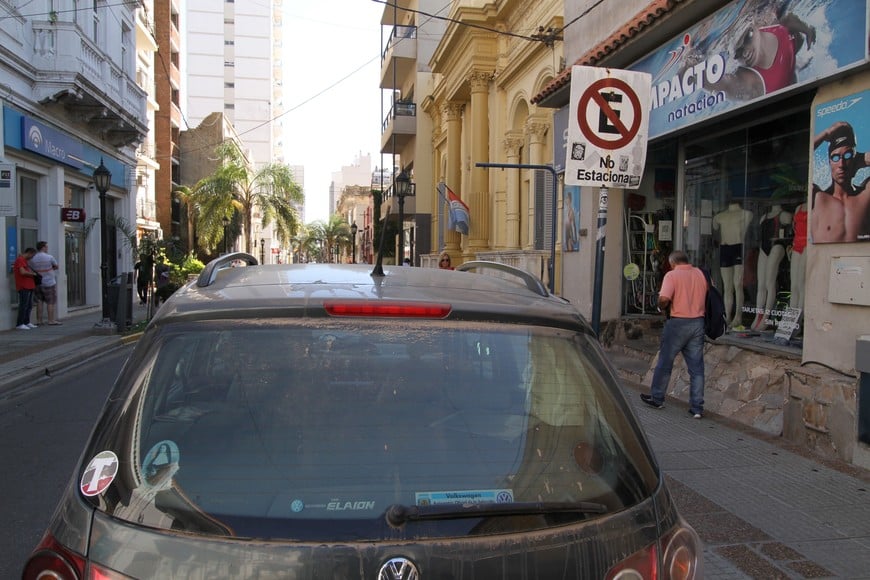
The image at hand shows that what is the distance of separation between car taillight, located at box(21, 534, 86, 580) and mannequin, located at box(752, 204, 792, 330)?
8545mm

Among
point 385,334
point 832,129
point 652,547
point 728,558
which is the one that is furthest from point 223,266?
point 832,129

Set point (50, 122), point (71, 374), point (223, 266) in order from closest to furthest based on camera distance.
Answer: point (223, 266) < point (71, 374) < point (50, 122)

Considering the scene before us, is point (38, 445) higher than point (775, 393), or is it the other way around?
point (775, 393)

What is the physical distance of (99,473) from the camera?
1827 millimetres

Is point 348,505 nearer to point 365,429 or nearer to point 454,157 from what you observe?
point 365,429

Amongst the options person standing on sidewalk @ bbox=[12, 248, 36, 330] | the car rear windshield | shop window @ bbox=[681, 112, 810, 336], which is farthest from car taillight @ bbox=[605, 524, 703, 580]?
person standing on sidewalk @ bbox=[12, 248, 36, 330]

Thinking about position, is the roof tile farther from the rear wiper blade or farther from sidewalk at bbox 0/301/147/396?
sidewalk at bbox 0/301/147/396

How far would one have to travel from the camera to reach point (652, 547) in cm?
180

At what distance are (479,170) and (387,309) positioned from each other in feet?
64.8

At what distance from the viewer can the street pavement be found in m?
3.81

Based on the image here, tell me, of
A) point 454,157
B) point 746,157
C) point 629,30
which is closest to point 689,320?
point 746,157

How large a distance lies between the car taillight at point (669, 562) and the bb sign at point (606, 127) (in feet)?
12.0

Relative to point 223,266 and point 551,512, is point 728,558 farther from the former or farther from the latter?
point 223,266

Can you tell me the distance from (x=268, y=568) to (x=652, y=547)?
979 mm
